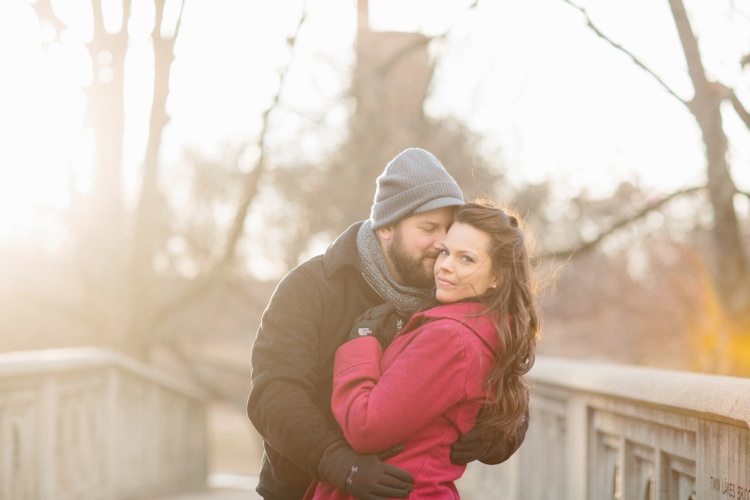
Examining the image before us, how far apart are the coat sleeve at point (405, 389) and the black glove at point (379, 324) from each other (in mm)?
135

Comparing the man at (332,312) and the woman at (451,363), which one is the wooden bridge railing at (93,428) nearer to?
the man at (332,312)

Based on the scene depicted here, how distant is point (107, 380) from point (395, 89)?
37.6 feet

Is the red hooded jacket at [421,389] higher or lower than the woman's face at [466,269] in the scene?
lower

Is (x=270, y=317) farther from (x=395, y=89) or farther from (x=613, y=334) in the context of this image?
(x=613, y=334)

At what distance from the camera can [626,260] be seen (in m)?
37.7

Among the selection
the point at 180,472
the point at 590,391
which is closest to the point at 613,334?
the point at 180,472

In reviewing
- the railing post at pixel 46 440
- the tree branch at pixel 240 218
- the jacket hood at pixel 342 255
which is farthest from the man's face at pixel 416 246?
the tree branch at pixel 240 218

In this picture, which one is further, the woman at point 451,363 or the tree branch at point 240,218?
the tree branch at point 240,218

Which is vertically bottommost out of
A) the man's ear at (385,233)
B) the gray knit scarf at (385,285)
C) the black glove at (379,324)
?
the black glove at (379,324)

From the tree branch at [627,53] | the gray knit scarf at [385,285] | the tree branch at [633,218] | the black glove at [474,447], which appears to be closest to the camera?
the black glove at [474,447]

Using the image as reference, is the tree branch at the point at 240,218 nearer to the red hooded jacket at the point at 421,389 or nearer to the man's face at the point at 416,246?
the man's face at the point at 416,246

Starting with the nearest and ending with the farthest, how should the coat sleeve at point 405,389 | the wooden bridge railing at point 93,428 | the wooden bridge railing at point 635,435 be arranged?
the coat sleeve at point 405,389 < the wooden bridge railing at point 635,435 < the wooden bridge railing at point 93,428

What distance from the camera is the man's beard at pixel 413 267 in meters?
3.58

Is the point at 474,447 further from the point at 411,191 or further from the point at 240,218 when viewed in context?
the point at 240,218
